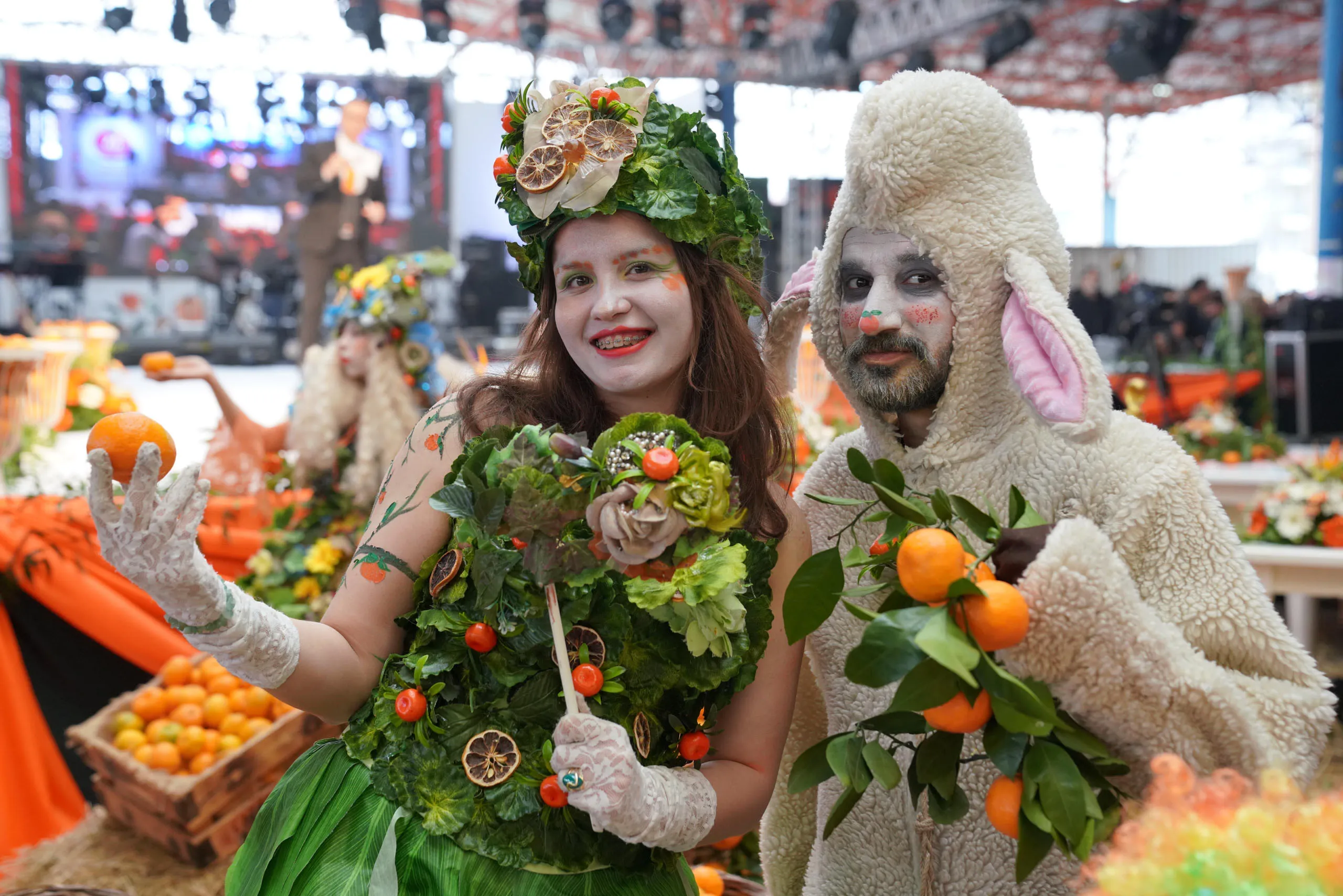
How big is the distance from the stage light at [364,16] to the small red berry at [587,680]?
10.4 meters

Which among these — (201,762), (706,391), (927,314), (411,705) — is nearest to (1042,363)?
(927,314)

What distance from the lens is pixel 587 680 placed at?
1.18 m

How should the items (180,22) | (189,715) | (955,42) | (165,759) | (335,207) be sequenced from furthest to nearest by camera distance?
(955,42) → (180,22) → (335,207) → (189,715) → (165,759)

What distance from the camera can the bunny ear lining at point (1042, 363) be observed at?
1207 millimetres

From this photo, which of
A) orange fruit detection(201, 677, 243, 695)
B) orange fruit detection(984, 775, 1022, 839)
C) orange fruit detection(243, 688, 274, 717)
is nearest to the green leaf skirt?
orange fruit detection(984, 775, 1022, 839)

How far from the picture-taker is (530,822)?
1.23 meters

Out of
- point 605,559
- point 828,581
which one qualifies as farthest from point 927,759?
point 605,559

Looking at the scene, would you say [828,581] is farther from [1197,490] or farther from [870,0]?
[870,0]

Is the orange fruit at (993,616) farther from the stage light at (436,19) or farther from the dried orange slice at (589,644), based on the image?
the stage light at (436,19)

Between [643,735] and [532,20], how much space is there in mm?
11235

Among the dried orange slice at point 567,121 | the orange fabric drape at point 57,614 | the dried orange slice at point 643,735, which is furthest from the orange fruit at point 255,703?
the dried orange slice at point 567,121

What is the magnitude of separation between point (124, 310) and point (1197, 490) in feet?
46.4

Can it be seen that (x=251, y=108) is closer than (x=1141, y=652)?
No

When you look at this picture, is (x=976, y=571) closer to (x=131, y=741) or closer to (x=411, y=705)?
(x=411, y=705)
